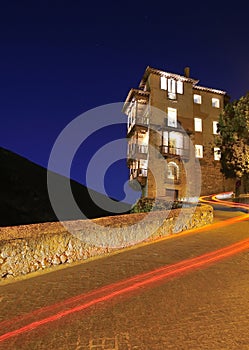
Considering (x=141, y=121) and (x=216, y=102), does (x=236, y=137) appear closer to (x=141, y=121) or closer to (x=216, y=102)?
(x=141, y=121)

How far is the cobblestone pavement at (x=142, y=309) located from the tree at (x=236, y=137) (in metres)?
14.1

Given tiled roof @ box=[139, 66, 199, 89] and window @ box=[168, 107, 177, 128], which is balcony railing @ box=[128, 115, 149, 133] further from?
tiled roof @ box=[139, 66, 199, 89]

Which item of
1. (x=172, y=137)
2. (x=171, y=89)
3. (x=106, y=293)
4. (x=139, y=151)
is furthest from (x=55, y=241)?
(x=171, y=89)

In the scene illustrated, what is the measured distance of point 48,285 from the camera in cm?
700

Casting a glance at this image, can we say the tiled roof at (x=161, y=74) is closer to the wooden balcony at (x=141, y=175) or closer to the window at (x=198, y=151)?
the window at (x=198, y=151)

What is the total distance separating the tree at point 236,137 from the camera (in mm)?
20016

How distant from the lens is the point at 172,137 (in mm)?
35750

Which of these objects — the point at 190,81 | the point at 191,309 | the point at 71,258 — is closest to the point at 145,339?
the point at 191,309

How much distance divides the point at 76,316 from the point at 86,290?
1374 mm

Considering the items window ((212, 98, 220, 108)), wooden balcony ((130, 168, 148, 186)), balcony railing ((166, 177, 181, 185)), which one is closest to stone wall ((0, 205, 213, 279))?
wooden balcony ((130, 168, 148, 186))

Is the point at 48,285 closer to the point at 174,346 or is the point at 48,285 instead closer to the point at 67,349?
the point at 67,349

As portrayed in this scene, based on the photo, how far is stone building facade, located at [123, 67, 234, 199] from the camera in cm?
3425

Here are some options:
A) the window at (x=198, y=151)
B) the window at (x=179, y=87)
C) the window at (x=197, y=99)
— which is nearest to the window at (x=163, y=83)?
the window at (x=179, y=87)

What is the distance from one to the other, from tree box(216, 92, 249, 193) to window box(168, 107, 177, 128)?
11.2m
